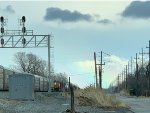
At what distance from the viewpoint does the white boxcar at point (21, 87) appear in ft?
154

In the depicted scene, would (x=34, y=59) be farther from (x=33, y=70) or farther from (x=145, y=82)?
(x=145, y=82)

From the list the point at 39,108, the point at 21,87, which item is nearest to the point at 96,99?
the point at 39,108

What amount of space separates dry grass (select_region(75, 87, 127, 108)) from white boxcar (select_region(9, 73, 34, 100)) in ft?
21.9

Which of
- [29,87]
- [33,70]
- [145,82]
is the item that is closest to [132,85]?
[145,82]

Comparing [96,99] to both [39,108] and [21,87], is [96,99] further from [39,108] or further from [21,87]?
[21,87]

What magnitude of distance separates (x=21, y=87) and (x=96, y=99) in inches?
394

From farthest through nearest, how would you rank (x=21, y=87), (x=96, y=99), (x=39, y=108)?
(x=21, y=87)
(x=96, y=99)
(x=39, y=108)

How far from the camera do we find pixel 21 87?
47094mm

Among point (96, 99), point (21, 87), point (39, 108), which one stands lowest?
point (39, 108)

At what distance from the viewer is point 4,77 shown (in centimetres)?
5800

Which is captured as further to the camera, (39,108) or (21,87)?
(21,87)

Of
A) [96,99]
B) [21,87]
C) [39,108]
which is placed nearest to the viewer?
[39,108]

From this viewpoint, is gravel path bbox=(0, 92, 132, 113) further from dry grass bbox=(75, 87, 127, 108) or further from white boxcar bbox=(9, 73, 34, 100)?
white boxcar bbox=(9, 73, 34, 100)

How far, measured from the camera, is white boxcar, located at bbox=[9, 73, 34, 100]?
1843 inches
